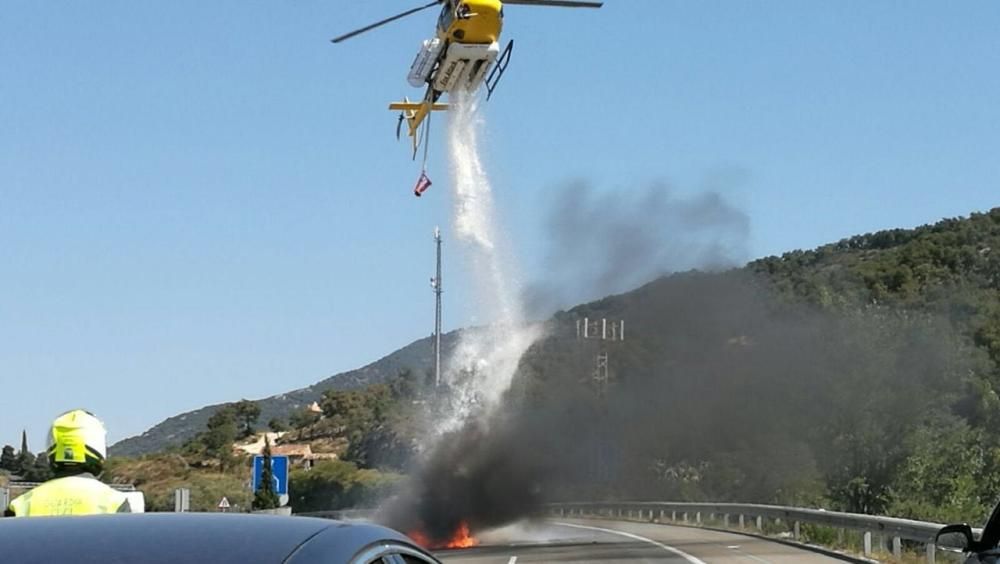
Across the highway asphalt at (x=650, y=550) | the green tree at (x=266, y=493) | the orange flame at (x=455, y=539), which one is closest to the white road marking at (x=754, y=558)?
the highway asphalt at (x=650, y=550)

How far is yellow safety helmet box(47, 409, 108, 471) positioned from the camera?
609 cm

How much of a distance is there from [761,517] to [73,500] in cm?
3058

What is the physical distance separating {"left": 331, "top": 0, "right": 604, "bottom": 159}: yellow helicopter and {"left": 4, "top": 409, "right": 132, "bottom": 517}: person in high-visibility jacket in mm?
28833

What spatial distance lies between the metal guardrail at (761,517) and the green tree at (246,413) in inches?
2124

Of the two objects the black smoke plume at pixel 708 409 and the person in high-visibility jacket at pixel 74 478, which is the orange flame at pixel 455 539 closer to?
the black smoke plume at pixel 708 409

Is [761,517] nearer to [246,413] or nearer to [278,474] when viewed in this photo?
[278,474]

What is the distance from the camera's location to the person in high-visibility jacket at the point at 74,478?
19.6 feet

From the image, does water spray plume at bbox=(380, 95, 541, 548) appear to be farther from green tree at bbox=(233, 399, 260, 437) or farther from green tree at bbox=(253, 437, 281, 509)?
green tree at bbox=(233, 399, 260, 437)

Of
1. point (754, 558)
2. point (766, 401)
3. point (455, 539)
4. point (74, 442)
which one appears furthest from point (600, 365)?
point (74, 442)

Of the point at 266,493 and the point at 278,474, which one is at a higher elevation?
the point at 278,474

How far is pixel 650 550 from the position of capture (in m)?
27.8


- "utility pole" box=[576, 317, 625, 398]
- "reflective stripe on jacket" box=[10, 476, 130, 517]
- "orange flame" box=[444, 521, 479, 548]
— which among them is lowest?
"orange flame" box=[444, 521, 479, 548]

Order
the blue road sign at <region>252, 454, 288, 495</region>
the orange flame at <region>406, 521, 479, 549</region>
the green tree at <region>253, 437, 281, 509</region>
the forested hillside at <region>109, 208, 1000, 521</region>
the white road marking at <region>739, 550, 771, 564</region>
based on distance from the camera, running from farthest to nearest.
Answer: the forested hillside at <region>109, 208, 1000, 521</region>
the orange flame at <region>406, 521, 479, 549</region>
the blue road sign at <region>252, 454, 288, 495</region>
the green tree at <region>253, 437, 281, 509</region>
the white road marking at <region>739, 550, 771, 564</region>

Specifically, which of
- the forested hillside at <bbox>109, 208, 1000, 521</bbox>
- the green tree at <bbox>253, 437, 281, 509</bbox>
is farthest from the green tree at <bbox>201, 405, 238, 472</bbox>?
the green tree at <bbox>253, 437, 281, 509</bbox>
